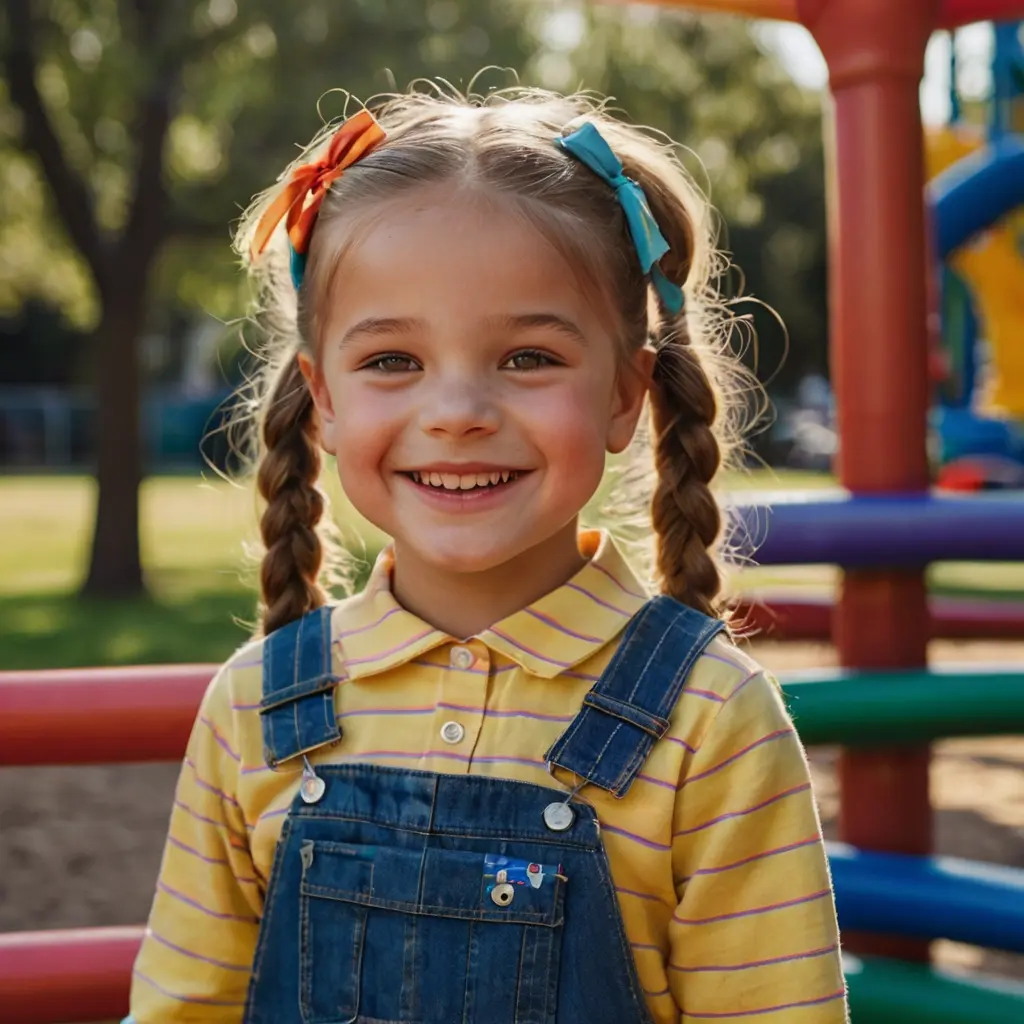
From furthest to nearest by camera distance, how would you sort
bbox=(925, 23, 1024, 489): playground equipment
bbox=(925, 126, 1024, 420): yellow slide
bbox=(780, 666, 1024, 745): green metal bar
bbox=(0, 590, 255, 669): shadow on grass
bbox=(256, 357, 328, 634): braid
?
bbox=(925, 126, 1024, 420): yellow slide < bbox=(925, 23, 1024, 489): playground equipment < bbox=(0, 590, 255, 669): shadow on grass < bbox=(780, 666, 1024, 745): green metal bar < bbox=(256, 357, 328, 634): braid

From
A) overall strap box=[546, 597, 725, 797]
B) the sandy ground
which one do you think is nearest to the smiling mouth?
overall strap box=[546, 597, 725, 797]

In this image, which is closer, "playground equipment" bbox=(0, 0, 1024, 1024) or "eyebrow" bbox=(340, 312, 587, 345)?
"eyebrow" bbox=(340, 312, 587, 345)

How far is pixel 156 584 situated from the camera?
34.2 feet

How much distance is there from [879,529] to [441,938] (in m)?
1.16

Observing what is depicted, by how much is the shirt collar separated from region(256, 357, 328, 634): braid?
0.18 metres

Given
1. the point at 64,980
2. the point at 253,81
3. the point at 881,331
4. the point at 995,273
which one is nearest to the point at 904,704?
the point at 881,331

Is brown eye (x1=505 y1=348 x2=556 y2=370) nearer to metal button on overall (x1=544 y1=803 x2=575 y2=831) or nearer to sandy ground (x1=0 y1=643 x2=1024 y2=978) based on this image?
Answer: metal button on overall (x1=544 y1=803 x2=575 y2=831)

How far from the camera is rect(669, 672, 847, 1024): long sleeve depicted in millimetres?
1448

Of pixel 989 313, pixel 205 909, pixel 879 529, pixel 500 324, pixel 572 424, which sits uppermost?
pixel 989 313

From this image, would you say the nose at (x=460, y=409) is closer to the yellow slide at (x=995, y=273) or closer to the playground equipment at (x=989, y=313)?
the playground equipment at (x=989, y=313)

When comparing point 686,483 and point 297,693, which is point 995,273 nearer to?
point 686,483

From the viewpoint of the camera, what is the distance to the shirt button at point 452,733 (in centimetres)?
153

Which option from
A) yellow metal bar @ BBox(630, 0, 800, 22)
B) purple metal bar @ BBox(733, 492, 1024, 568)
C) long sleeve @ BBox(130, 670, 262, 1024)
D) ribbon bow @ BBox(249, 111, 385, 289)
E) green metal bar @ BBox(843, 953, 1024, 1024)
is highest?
yellow metal bar @ BBox(630, 0, 800, 22)

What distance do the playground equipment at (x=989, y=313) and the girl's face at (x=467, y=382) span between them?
9.25 metres
